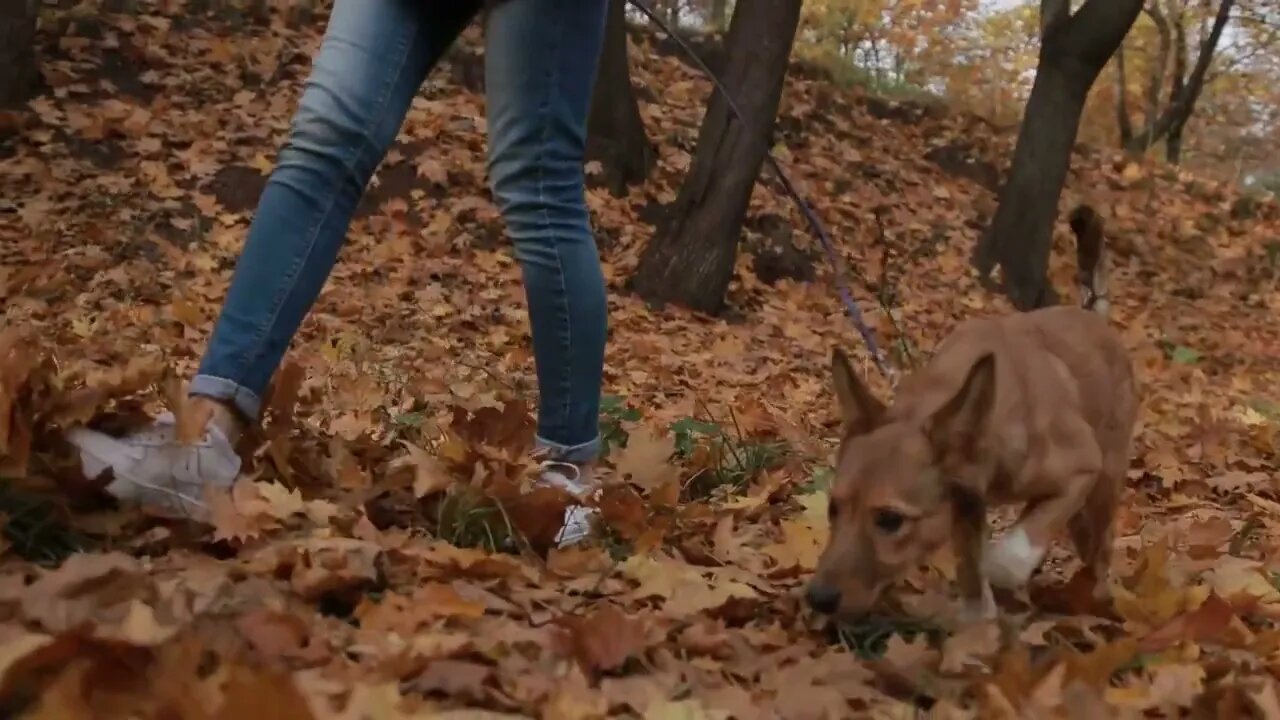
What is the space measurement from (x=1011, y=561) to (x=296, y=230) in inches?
78.0

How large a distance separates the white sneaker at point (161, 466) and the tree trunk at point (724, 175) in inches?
261

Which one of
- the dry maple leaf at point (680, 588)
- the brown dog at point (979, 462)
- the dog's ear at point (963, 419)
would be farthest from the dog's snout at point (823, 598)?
the dog's ear at point (963, 419)

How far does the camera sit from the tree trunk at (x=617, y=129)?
10.8 metres

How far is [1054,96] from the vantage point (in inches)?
448

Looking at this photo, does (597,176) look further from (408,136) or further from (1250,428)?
(1250,428)

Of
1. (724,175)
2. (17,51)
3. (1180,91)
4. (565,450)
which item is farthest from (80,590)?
(1180,91)

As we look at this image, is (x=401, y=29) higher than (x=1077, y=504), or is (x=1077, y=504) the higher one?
(x=401, y=29)

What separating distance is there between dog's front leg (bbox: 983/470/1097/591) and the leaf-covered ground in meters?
0.13

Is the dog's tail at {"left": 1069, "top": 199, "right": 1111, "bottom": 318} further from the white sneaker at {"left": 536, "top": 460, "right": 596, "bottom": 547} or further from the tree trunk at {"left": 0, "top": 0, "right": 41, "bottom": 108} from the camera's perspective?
the tree trunk at {"left": 0, "top": 0, "right": 41, "bottom": 108}

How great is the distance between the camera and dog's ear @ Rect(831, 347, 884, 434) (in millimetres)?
3266

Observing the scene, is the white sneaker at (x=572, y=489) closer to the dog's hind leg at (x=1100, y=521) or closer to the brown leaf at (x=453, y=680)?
the brown leaf at (x=453, y=680)

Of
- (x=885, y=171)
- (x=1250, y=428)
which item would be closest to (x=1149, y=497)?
(x=1250, y=428)

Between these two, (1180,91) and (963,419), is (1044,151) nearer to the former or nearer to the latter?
(963,419)

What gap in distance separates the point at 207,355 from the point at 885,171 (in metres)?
12.1
